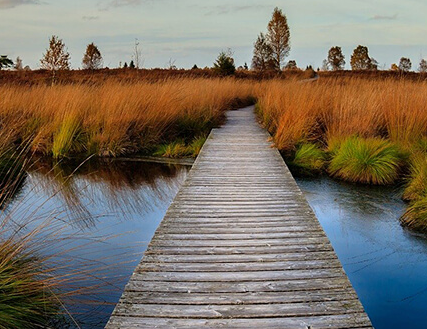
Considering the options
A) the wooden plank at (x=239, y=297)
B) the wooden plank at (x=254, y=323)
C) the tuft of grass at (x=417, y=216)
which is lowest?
the tuft of grass at (x=417, y=216)

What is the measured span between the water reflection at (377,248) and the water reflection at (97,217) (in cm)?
197

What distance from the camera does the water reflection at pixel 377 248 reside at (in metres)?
3.43

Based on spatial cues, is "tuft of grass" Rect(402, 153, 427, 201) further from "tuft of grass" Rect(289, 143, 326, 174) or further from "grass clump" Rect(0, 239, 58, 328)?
"grass clump" Rect(0, 239, 58, 328)

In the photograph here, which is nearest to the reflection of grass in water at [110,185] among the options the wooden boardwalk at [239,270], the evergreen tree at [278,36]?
the wooden boardwalk at [239,270]

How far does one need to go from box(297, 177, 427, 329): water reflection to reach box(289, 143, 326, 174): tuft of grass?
474mm

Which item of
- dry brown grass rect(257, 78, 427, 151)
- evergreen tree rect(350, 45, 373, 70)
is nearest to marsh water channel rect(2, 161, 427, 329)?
dry brown grass rect(257, 78, 427, 151)

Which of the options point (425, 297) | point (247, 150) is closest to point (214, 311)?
point (425, 297)

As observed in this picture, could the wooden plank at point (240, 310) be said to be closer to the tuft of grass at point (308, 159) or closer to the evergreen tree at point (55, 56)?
the tuft of grass at point (308, 159)

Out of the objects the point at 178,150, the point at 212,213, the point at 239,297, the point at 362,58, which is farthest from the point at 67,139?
the point at 362,58

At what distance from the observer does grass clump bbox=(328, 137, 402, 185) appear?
22.0 feet

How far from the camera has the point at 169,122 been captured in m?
9.78

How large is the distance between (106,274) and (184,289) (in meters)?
1.30

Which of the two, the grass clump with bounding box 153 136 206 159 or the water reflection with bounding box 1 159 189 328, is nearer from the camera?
A: the water reflection with bounding box 1 159 189 328

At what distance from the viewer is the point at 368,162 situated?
691 centimetres
